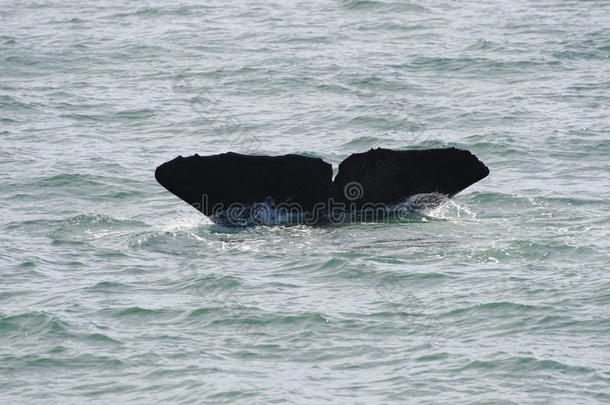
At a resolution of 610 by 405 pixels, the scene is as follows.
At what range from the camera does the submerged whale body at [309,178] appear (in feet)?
42.8

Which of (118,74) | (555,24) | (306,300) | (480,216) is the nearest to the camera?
(306,300)

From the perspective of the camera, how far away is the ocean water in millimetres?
9664

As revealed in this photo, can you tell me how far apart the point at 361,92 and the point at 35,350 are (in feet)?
43.7

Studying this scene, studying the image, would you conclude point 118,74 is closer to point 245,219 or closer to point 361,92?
point 361,92

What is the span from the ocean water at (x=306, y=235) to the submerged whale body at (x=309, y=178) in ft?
1.26

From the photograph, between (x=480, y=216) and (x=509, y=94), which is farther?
(x=509, y=94)

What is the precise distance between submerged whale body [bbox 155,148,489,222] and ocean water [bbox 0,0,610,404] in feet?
1.26

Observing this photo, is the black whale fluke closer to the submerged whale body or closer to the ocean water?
the submerged whale body

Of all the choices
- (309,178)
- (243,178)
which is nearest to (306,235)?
(309,178)

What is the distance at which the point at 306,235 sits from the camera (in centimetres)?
1341

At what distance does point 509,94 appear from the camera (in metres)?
22.3

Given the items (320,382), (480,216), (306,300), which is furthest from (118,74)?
(320,382)

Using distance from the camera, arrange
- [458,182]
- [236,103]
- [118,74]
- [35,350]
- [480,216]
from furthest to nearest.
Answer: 1. [118,74]
2. [236,103]
3. [480,216]
4. [458,182]
5. [35,350]

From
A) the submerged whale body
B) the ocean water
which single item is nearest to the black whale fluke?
the submerged whale body
